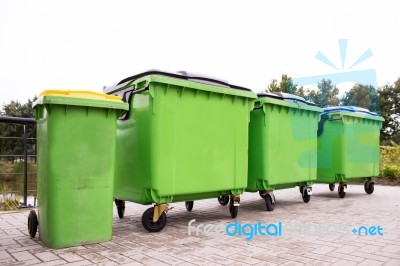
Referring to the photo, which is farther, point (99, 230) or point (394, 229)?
point (394, 229)

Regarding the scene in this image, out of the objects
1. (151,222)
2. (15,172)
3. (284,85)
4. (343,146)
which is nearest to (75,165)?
(151,222)

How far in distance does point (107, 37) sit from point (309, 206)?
6146 mm

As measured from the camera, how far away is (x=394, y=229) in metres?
3.97

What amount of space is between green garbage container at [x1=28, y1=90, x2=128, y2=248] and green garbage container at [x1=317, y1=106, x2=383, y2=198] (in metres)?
5.01

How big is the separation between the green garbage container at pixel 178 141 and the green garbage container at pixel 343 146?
9.87 ft

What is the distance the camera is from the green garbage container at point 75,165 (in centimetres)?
296

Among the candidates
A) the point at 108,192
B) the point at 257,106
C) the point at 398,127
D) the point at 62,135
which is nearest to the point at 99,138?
the point at 62,135

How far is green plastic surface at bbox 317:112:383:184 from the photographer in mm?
6691

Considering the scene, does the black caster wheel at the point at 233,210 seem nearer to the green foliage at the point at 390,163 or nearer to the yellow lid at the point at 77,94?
the yellow lid at the point at 77,94

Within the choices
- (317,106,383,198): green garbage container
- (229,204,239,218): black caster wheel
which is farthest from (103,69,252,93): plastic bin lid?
(317,106,383,198): green garbage container

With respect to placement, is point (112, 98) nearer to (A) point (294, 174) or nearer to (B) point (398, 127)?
(A) point (294, 174)

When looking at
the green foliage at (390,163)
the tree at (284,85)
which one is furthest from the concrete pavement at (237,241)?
the tree at (284,85)

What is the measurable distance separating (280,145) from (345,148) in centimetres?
215

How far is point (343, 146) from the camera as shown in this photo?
6672mm
